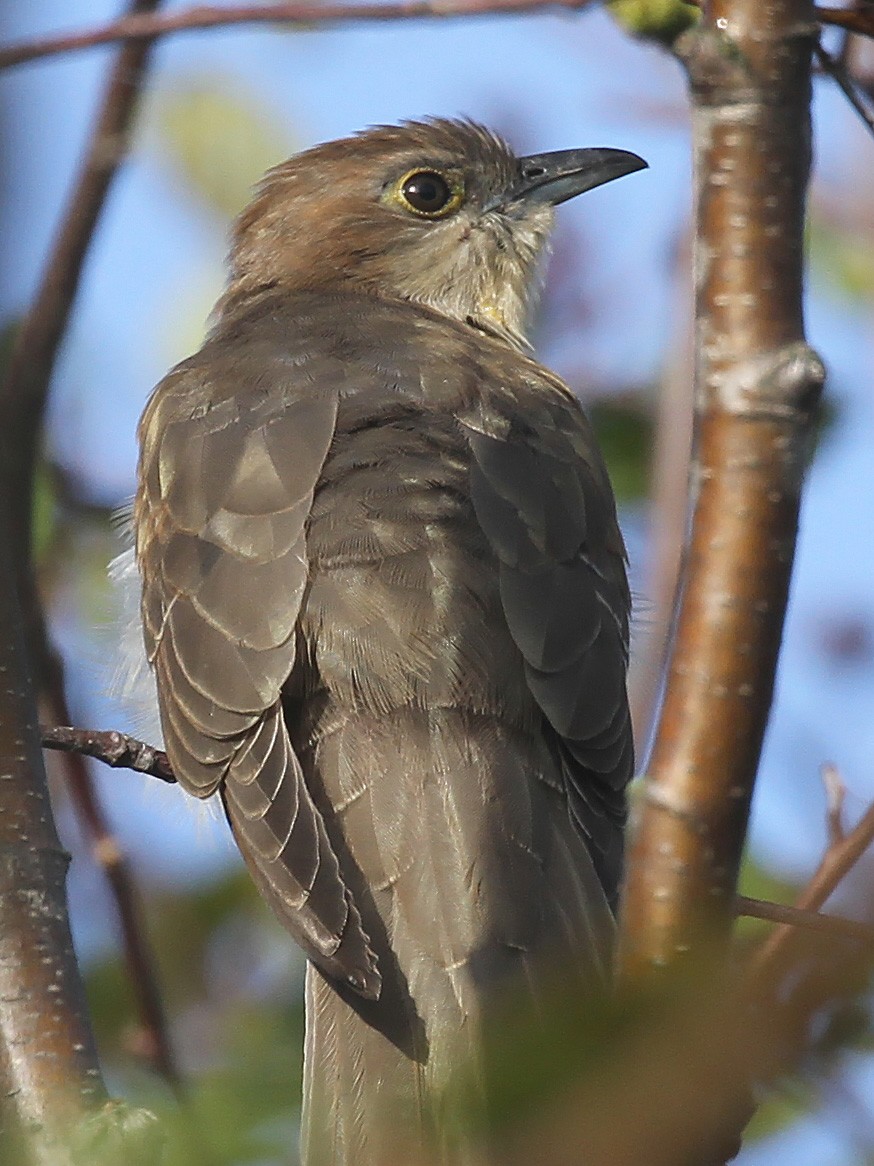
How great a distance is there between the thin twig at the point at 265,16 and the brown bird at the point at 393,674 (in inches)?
36.3

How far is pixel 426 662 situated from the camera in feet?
12.1

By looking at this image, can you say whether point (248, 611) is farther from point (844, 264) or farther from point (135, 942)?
point (844, 264)

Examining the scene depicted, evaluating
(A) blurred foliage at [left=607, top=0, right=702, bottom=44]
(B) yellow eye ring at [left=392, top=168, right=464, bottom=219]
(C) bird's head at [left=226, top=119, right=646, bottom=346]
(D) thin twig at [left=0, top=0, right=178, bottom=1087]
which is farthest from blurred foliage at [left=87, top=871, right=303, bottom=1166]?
(B) yellow eye ring at [left=392, top=168, right=464, bottom=219]

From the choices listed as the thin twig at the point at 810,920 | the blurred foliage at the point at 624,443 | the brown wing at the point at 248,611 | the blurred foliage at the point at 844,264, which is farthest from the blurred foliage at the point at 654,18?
the blurred foliage at the point at 844,264

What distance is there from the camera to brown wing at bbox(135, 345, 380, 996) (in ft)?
11.2

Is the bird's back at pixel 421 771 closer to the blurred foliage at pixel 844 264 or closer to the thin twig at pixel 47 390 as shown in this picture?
the thin twig at pixel 47 390

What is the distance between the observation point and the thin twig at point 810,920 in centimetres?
133

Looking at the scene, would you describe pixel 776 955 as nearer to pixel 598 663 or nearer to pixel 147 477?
pixel 598 663

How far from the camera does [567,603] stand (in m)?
3.92

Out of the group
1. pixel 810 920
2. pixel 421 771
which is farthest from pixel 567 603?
pixel 810 920

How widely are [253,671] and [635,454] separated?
2309 millimetres

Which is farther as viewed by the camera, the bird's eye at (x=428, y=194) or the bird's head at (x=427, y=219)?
the bird's eye at (x=428, y=194)

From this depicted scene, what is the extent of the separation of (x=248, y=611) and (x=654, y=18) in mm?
1527

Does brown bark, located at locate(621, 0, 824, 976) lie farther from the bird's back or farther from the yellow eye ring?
the yellow eye ring
